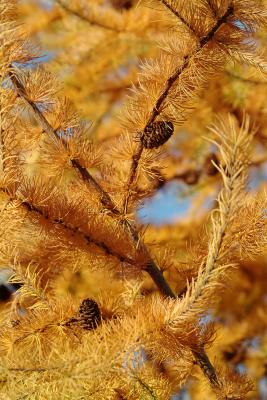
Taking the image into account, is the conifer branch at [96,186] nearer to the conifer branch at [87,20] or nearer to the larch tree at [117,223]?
the larch tree at [117,223]

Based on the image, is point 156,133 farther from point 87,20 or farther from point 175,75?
point 87,20

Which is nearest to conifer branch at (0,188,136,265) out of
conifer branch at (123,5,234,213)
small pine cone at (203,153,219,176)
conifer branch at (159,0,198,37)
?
conifer branch at (123,5,234,213)

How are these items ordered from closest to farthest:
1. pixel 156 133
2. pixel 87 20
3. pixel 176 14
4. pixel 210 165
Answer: pixel 176 14 < pixel 156 133 < pixel 210 165 < pixel 87 20

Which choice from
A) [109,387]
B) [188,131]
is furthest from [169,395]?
[188,131]

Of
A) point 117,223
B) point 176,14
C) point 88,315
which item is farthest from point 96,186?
point 176,14

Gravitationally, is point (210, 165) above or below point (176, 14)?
below

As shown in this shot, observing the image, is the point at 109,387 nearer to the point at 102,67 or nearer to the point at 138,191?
the point at 138,191

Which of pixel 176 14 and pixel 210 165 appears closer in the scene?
pixel 176 14
